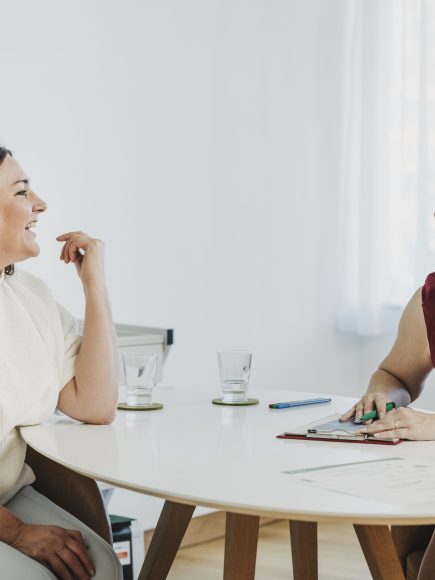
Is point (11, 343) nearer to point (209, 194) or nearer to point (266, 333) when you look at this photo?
point (209, 194)

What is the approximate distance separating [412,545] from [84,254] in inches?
36.4

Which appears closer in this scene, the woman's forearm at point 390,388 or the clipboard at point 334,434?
the clipboard at point 334,434

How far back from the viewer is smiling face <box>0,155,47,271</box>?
6.09 ft

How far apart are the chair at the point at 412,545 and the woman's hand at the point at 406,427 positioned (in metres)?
0.47

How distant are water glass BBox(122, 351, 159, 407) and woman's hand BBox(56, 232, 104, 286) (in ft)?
0.63

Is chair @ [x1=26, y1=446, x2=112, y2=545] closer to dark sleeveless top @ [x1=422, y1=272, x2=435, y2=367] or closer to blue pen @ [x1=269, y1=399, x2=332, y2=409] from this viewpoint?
blue pen @ [x1=269, y1=399, x2=332, y2=409]

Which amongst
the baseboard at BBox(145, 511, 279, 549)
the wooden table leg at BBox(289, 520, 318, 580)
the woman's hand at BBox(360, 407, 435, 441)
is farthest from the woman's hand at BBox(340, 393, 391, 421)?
the baseboard at BBox(145, 511, 279, 549)

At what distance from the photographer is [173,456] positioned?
1462 mm

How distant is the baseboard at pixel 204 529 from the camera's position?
3.38m

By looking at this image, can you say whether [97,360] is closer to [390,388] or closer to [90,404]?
[90,404]

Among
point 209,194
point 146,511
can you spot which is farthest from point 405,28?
point 146,511

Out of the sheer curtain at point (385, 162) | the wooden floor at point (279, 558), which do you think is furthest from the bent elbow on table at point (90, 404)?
the sheer curtain at point (385, 162)

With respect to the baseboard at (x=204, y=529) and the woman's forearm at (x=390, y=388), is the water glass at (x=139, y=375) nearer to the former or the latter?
the woman's forearm at (x=390, y=388)

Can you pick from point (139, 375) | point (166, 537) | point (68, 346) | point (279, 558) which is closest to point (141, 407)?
point (139, 375)
